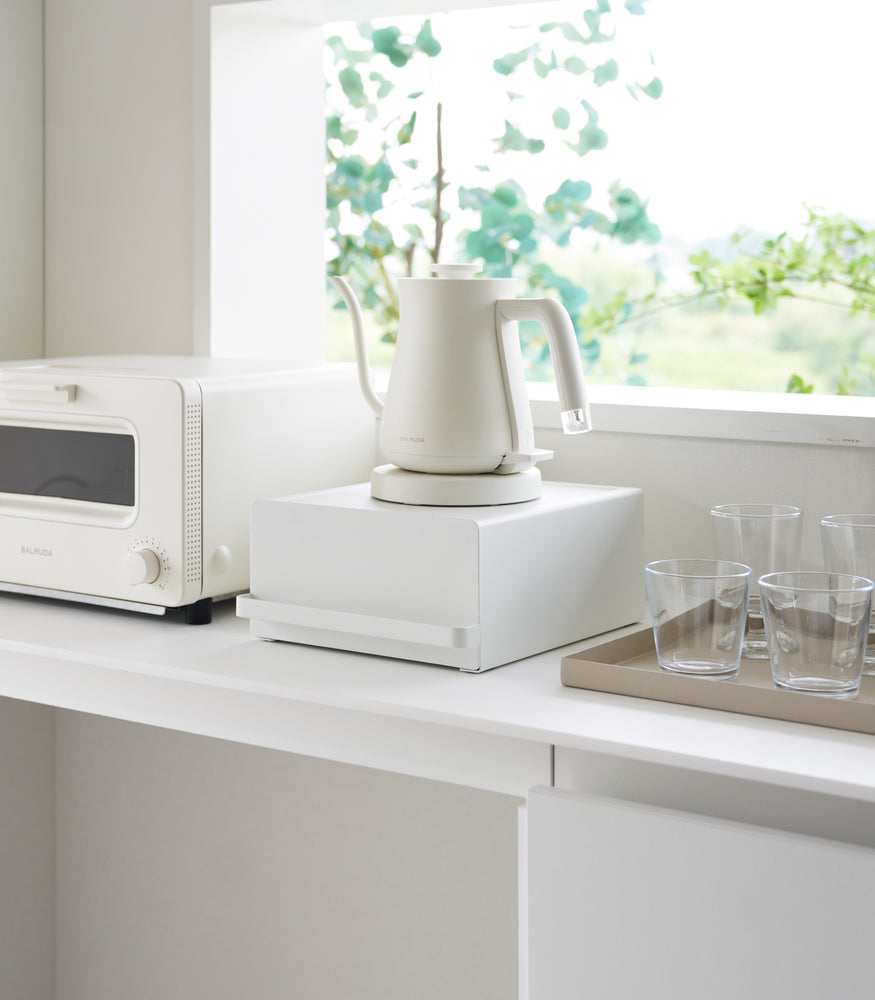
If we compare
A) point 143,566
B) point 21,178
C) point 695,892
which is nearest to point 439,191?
point 21,178

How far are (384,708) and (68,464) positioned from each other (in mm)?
524

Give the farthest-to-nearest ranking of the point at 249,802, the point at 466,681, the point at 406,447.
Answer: the point at 249,802 → the point at 406,447 → the point at 466,681

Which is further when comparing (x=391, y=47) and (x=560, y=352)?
(x=391, y=47)

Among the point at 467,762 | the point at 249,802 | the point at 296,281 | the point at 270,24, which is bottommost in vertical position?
the point at 249,802

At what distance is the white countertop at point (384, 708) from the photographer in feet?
3.08

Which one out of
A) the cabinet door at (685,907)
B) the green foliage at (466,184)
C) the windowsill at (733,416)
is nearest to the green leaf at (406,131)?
the green foliage at (466,184)

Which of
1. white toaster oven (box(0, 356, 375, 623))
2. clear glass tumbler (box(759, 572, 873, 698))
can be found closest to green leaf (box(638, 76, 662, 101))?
white toaster oven (box(0, 356, 375, 623))

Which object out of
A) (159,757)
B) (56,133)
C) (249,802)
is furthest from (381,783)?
(56,133)

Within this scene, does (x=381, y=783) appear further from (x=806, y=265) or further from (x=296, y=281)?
(x=806, y=265)

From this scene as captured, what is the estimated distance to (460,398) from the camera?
1227 mm

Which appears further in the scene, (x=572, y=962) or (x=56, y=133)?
(x=56, y=133)

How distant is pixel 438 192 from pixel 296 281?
0.73 m

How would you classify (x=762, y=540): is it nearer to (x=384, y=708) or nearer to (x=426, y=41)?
(x=384, y=708)

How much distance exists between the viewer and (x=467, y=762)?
105cm
